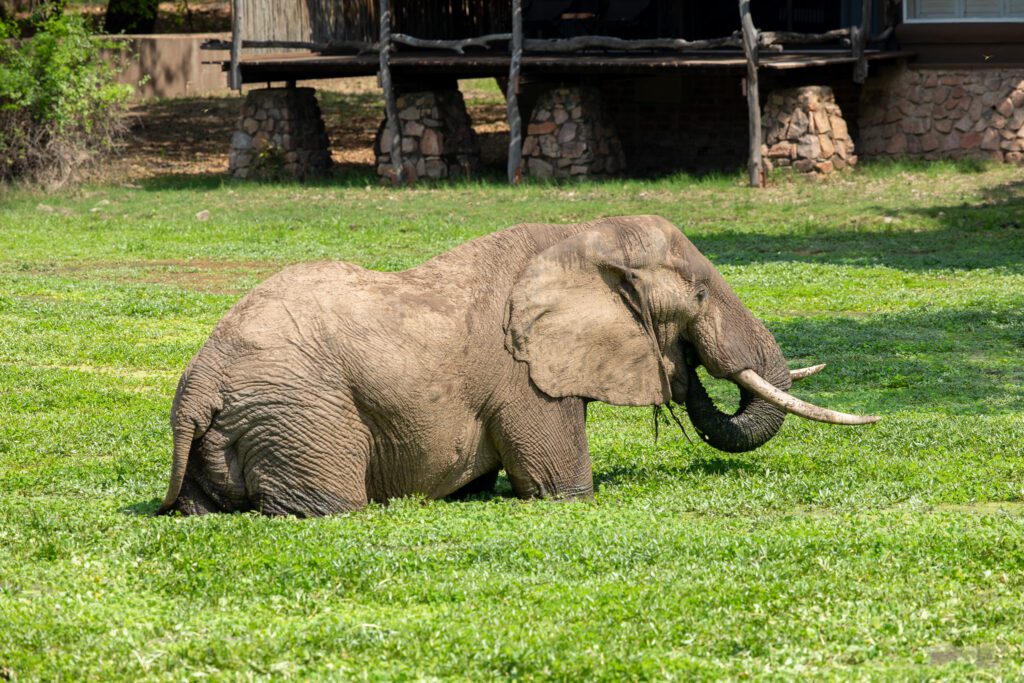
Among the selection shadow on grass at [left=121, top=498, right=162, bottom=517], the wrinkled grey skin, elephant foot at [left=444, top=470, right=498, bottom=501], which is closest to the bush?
shadow on grass at [left=121, top=498, right=162, bottom=517]

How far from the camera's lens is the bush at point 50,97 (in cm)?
2481

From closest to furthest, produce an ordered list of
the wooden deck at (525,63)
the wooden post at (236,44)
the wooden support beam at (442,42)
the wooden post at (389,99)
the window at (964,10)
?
the wooden deck at (525,63)
the window at (964,10)
the wooden support beam at (442,42)
the wooden post at (389,99)
the wooden post at (236,44)

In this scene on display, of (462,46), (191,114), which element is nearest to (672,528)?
(462,46)

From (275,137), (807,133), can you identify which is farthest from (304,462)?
(275,137)

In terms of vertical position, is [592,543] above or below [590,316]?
below

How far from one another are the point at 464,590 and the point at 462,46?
19158 millimetres

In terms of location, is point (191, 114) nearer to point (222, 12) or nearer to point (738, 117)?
point (222, 12)

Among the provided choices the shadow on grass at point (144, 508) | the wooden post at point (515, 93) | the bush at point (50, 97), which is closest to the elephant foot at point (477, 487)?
the shadow on grass at point (144, 508)

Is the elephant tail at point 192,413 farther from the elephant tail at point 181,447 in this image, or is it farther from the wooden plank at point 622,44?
the wooden plank at point 622,44

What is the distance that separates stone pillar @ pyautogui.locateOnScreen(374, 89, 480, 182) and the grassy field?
→ 1051cm

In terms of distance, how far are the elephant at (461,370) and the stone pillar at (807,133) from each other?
591 inches

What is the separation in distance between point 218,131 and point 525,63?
32.7 feet

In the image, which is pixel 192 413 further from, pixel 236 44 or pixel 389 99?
pixel 236 44

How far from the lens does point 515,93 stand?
2391 cm
